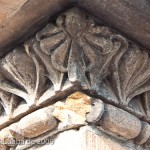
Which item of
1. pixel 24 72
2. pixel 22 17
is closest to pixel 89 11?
pixel 22 17

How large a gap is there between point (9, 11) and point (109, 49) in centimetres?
40

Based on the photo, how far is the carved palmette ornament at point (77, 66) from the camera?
185cm

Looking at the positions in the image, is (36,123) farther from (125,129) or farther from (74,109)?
(125,129)

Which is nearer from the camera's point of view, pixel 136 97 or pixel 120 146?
pixel 120 146

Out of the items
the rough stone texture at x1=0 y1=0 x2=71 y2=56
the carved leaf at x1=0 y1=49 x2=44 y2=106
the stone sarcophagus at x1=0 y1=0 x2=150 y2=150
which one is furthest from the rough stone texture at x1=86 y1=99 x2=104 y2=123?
the rough stone texture at x1=0 y1=0 x2=71 y2=56

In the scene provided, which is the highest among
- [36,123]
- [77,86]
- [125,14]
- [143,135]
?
[125,14]

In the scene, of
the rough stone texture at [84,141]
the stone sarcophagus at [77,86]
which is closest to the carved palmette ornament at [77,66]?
the stone sarcophagus at [77,86]

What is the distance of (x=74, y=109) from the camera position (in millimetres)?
1860

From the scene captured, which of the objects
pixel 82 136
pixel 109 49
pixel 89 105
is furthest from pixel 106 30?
pixel 82 136

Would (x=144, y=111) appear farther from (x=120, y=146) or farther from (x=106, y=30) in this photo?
(x=106, y=30)

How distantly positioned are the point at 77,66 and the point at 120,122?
10.7 inches

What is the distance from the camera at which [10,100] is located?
2055mm

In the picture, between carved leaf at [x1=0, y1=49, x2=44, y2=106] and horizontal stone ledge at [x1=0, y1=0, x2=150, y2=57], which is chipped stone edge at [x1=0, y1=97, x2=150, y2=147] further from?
horizontal stone ledge at [x1=0, y1=0, x2=150, y2=57]

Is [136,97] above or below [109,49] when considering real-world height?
below
